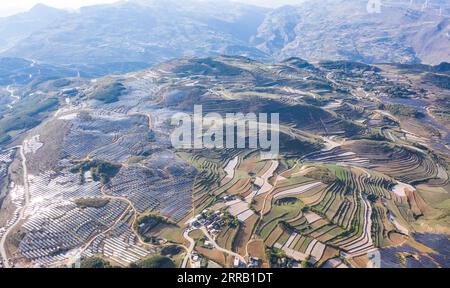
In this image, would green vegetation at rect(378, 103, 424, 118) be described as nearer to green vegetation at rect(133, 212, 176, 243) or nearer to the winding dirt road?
green vegetation at rect(133, 212, 176, 243)

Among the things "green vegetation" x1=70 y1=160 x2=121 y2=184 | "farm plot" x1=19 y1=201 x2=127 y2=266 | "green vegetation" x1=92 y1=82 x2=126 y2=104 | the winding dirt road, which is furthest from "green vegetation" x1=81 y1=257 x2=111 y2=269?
"green vegetation" x1=92 y1=82 x2=126 y2=104

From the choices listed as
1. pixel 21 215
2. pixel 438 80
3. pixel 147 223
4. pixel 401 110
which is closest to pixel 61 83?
pixel 21 215

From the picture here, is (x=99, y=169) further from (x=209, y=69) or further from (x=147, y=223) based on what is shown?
(x=209, y=69)

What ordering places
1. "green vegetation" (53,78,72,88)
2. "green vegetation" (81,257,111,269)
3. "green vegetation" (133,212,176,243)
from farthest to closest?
"green vegetation" (53,78,72,88) → "green vegetation" (133,212,176,243) → "green vegetation" (81,257,111,269)

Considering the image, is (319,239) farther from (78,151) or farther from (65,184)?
(78,151)

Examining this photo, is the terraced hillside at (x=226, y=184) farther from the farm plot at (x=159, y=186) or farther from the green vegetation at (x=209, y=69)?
the green vegetation at (x=209, y=69)

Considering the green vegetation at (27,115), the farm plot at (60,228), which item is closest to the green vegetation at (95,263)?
the farm plot at (60,228)
